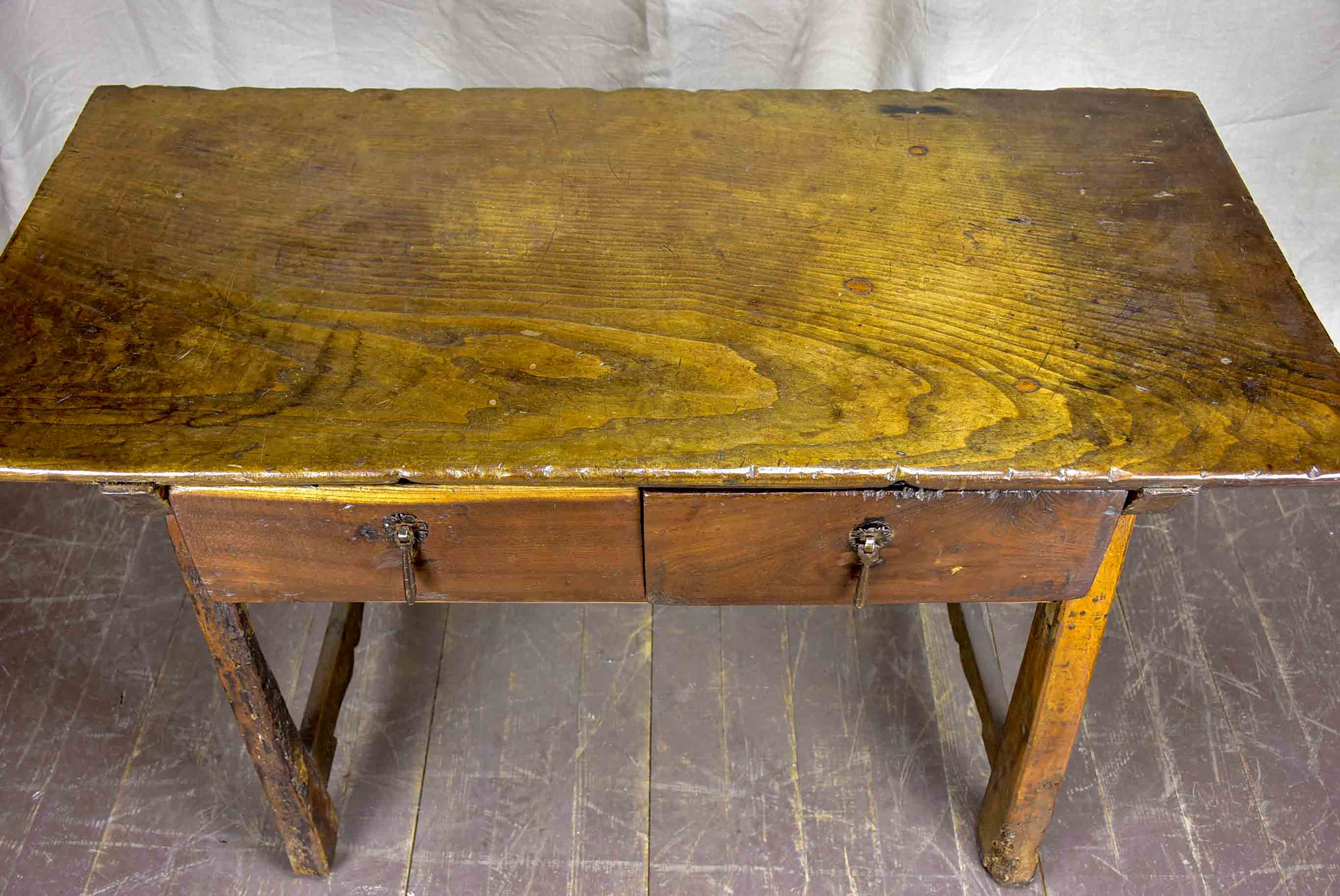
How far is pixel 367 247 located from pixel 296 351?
18cm

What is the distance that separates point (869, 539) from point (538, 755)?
2.54ft

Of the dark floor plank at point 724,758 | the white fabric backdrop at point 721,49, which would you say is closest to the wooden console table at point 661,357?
the dark floor plank at point 724,758

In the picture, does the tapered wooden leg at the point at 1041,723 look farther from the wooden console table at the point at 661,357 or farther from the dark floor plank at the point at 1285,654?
the dark floor plank at the point at 1285,654

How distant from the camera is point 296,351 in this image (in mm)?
1284

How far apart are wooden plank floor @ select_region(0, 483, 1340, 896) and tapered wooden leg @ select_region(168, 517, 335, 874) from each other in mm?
81

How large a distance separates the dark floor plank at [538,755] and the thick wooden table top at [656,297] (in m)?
0.75

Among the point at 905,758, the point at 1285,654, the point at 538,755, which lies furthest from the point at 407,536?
the point at 1285,654

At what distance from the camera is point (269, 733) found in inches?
59.1

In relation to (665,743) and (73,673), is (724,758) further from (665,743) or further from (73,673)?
(73,673)

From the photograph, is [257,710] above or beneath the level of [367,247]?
beneath

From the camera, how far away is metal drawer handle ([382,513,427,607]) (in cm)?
124

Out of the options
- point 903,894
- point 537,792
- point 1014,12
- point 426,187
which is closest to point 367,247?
point 426,187

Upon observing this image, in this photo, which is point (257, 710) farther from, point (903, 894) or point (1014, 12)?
point (1014, 12)

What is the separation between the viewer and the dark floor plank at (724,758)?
5.61 ft
